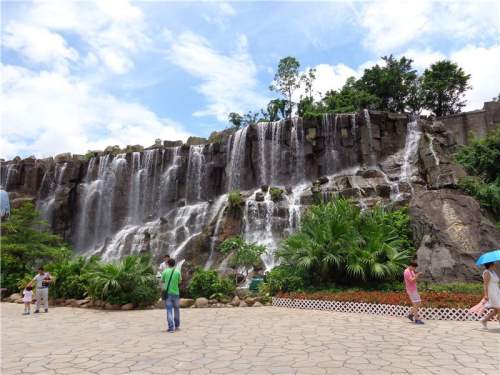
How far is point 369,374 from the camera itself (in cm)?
570

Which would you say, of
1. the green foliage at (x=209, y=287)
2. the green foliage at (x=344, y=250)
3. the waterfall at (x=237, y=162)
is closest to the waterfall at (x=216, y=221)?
the waterfall at (x=237, y=162)

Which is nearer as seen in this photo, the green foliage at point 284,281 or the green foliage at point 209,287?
the green foliage at point 209,287

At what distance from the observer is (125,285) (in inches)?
510

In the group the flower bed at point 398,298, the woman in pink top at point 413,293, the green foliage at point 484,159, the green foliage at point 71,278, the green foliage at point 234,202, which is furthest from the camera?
the green foliage at point 234,202

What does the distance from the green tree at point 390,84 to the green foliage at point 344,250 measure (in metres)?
32.8

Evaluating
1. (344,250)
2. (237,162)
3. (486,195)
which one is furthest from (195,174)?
(344,250)

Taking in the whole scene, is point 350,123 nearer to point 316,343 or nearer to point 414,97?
point 414,97

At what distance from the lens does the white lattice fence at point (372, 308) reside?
32.1 ft

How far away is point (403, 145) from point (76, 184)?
1052 inches

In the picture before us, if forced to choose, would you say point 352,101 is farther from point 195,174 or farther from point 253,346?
point 253,346

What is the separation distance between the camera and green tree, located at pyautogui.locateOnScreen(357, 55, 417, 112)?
44.5 m

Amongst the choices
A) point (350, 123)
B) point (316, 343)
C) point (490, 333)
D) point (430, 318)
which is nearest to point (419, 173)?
point (350, 123)

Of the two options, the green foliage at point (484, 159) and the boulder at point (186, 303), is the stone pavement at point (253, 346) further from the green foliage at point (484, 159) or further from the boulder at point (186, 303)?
the green foliage at point (484, 159)

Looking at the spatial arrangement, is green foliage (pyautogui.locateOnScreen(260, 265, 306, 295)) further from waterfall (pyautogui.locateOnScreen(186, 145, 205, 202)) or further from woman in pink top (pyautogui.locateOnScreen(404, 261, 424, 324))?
waterfall (pyautogui.locateOnScreen(186, 145, 205, 202))
